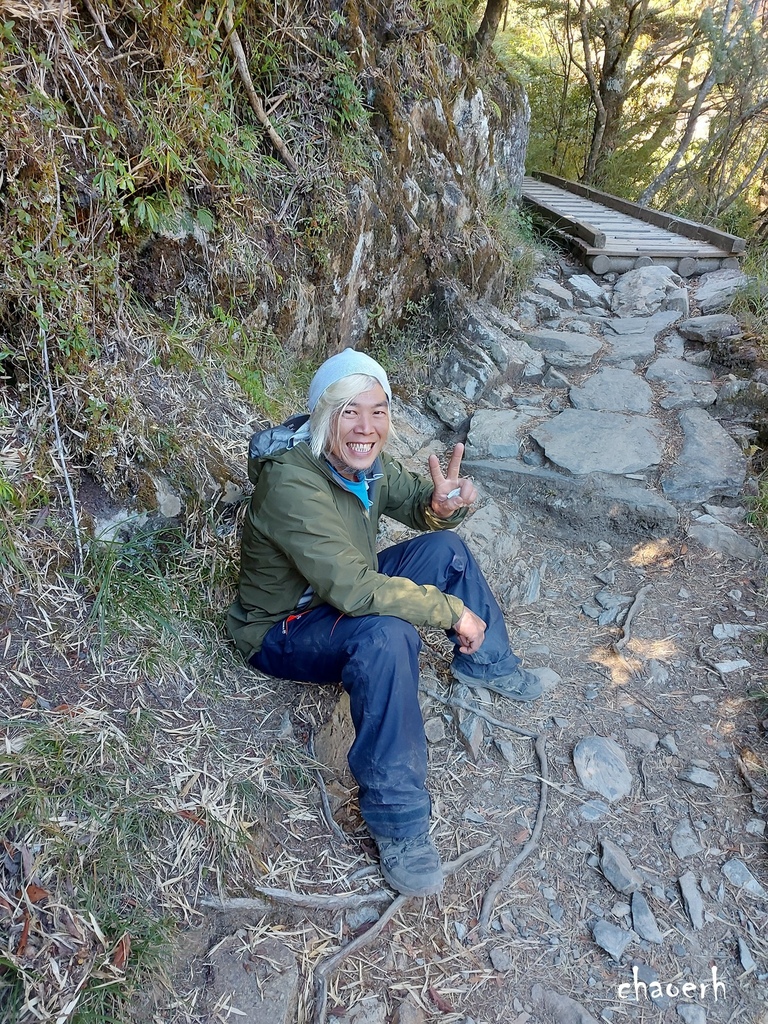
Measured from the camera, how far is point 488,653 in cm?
296

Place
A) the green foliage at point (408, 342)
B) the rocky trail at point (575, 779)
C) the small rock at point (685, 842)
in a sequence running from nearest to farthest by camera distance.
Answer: the rocky trail at point (575, 779)
the small rock at point (685, 842)
the green foliage at point (408, 342)

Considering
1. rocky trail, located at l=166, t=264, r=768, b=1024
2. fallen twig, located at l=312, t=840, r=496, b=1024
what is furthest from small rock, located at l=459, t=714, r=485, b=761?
fallen twig, located at l=312, t=840, r=496, b=1024

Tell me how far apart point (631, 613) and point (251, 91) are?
326cm

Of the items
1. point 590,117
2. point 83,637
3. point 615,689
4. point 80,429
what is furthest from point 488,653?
point 590,117

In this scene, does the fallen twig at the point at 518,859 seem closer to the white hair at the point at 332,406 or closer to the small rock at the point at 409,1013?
the small rock at the point at 409,1013

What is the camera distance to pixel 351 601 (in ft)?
7.54

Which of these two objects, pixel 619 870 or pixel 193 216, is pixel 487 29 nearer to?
pixel 193 216

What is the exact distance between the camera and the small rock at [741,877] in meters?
2.35

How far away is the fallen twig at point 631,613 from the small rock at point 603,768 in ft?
2.01

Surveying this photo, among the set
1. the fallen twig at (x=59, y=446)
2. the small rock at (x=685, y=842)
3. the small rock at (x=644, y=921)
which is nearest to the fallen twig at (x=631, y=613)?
the small rock at (x=685, y=842)

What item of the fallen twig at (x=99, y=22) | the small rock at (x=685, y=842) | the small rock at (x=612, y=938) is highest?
the fallen twig at (x=99, y=22)

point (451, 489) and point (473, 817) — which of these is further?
point (451, 489)

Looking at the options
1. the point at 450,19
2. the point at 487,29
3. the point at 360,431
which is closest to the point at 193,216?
the point at 360,431

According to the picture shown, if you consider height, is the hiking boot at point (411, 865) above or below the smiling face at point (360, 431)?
below
